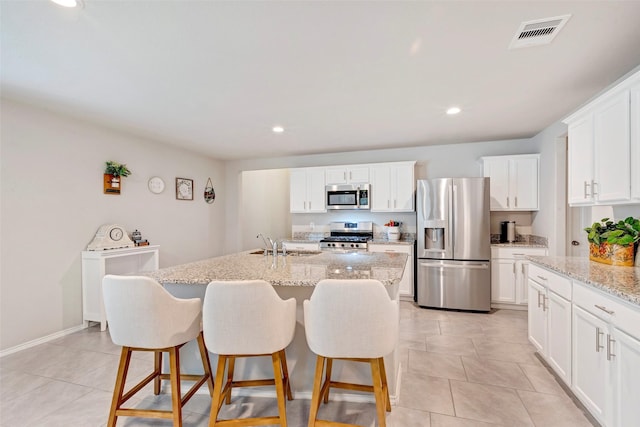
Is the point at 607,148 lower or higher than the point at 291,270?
higher

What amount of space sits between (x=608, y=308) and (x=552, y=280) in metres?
0.74

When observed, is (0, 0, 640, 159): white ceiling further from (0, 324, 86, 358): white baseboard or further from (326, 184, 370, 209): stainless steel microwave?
(0, 324, 86, 358): white baseboard

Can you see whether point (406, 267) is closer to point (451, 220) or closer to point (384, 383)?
point (451, 220)

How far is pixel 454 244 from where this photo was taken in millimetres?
4137

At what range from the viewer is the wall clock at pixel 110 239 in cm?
359

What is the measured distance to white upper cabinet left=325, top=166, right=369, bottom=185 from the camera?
4934mm

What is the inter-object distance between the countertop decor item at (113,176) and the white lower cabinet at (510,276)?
16.6ft

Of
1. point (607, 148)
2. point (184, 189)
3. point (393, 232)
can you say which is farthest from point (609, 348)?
point (184, 189)

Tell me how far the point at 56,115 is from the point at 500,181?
5.55 metres

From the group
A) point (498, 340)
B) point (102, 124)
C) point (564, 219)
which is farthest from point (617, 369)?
point (102, 124)

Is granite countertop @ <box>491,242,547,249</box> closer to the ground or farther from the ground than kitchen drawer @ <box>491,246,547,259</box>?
farther from the ground

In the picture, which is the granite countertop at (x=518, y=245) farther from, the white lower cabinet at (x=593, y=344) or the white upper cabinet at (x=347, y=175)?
the white upper cabinet at (x=347, y=175)

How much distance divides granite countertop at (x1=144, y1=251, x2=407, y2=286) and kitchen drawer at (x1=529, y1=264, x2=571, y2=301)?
111 centimetres

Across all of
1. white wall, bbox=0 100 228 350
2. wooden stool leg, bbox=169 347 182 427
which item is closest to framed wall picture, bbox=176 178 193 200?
white wall, bbox=0 100 228 350
